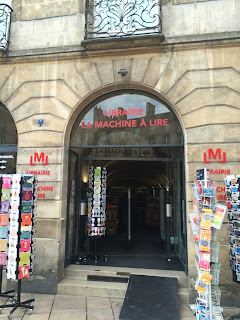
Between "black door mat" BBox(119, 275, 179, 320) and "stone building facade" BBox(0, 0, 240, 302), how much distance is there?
23.0 inches

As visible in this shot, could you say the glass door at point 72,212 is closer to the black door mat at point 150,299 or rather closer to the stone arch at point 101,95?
the stone arch at point 101,95

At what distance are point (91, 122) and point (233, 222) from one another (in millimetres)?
4070

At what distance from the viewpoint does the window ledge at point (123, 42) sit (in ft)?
18.7

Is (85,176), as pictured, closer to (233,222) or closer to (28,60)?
(28,60)

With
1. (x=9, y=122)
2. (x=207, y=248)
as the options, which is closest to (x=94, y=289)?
(x=207, y=248)

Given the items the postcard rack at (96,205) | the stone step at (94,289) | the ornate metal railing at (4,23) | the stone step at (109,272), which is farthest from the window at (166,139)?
the ornate metal railing at (4,23)

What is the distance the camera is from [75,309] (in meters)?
4.67

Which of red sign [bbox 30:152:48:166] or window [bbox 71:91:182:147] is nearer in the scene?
red sign [bbox 30:152:48:166]

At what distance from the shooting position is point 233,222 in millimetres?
4422

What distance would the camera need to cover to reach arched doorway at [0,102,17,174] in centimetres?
656

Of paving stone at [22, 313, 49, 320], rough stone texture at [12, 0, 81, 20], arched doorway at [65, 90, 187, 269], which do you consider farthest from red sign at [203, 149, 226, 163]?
rough stone texture at [12, 0, 81, 20]

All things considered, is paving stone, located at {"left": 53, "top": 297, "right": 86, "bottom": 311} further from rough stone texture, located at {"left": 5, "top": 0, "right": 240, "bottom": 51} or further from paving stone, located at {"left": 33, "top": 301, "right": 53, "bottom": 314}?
rough stone texture, located at {"left": 5, "top": 0, "right": 240, "bottom": 51}

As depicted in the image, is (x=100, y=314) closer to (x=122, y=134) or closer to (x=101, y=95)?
(x=122, y=134)

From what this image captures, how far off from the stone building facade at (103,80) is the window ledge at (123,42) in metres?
0.02
